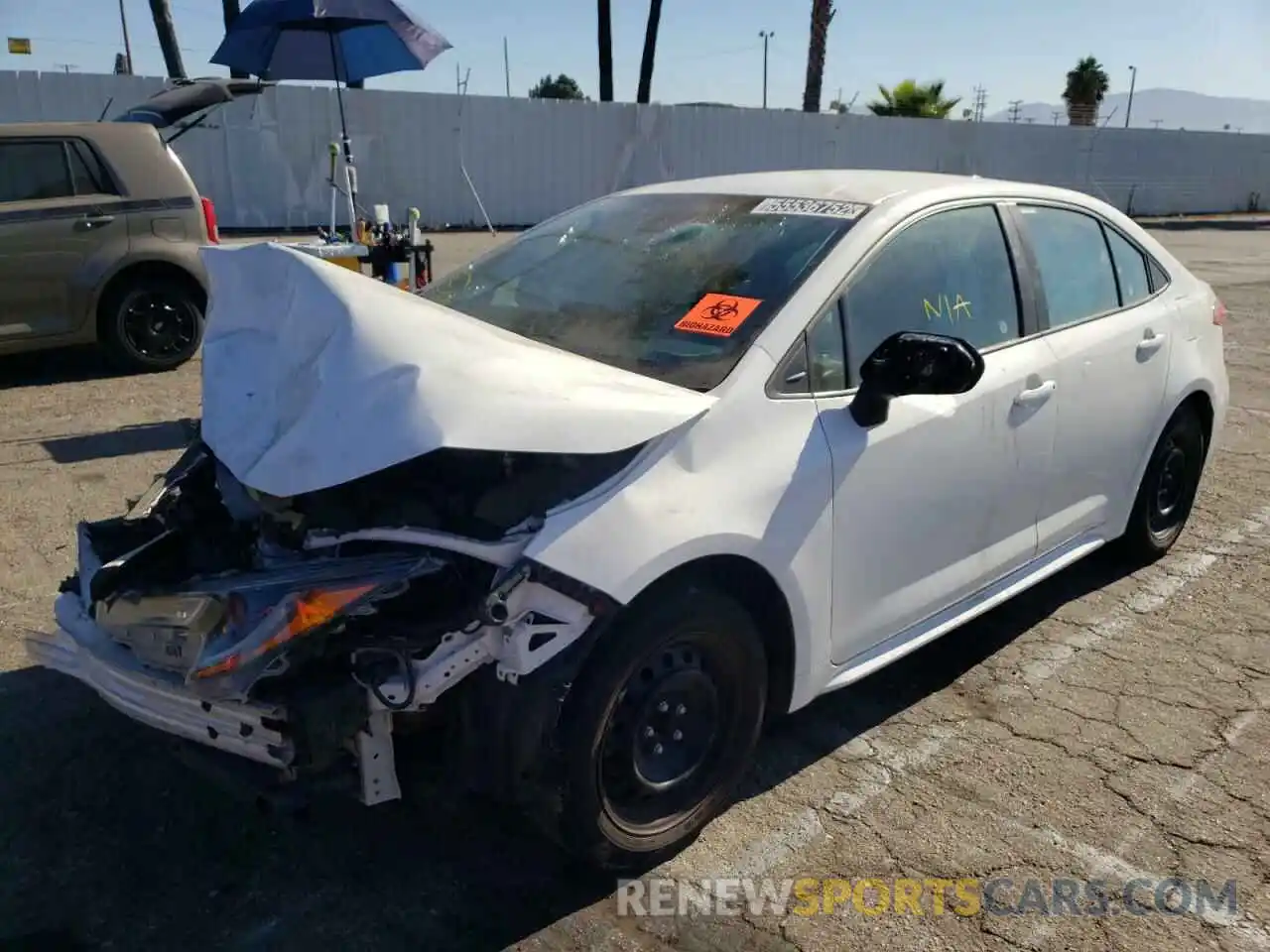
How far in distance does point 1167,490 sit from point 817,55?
24.6 m

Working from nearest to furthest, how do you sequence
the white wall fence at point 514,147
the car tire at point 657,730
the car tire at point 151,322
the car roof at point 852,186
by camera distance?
1. the car tire at point 657,730
2. the car roof at point 852,186
3. the car tire at point 151,322
4. the white wall fence at point 514,147

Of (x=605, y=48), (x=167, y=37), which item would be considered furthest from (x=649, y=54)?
(x=167, y=37)

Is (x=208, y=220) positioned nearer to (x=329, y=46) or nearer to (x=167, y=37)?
(x=329, y=46)

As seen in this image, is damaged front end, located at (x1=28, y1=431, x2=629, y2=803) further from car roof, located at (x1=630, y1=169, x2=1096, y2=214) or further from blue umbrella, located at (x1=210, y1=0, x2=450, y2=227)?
blue umbrella, located at (x1=210, y1=0, x2=450, y2=227)

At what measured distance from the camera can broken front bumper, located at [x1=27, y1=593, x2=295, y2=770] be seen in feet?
7.99

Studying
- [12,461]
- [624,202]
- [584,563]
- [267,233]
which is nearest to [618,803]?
[584,563]

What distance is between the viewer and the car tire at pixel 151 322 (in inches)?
315

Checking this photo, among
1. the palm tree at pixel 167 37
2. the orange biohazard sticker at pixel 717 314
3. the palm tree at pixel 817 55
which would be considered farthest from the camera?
the palm tree at pixel 817 55

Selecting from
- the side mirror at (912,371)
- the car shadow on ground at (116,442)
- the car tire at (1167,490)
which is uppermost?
the side mirror at (912,371)

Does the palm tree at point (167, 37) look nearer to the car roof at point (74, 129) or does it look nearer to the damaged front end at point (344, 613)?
the car roof at point (74, 129)

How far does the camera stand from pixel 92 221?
7.79 metres

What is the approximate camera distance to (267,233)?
19141mm

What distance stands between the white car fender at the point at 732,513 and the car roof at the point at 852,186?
903mm

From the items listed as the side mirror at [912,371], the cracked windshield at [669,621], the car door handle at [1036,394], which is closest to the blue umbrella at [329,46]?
Answer: the cracked windshield at [669,621]
